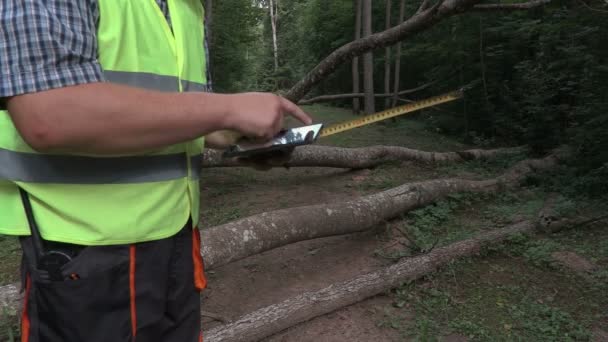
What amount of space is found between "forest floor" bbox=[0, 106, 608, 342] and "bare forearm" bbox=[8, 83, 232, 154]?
2386mm

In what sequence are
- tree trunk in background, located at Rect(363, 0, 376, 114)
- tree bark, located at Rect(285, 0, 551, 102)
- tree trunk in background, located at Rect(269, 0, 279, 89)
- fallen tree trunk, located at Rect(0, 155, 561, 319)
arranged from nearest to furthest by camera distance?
fallen tree trunk, located at Rect(0, 155, 561, 319) < tree bark, located at Rect(285, 0, 551, 102) < tree trunk in background, located at Rect(363, 0, 376, 114) < tree trunk in background, located at Rect(269, 0, 279, 89)

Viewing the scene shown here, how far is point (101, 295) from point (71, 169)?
33cm

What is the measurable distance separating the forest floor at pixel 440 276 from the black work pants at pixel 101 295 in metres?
1.99

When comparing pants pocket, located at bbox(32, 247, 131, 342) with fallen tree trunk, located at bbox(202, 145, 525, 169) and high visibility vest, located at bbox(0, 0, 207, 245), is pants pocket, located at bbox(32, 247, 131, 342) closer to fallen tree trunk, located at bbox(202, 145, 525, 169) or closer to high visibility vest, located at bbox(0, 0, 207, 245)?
high visibility vest, located at bbox(0, 0, 207, 245)

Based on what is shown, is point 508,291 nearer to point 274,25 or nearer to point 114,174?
point 114,174

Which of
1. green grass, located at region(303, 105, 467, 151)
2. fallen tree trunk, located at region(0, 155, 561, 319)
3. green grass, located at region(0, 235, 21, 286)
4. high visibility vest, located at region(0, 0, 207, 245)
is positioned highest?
high visibility vest, located at region(0, 0, 207, 245)

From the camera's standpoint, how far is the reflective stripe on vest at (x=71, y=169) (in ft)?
3.52

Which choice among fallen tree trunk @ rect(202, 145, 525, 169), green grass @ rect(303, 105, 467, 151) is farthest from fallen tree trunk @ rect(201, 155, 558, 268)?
green grass @ rect(303, 105, 467, 151)

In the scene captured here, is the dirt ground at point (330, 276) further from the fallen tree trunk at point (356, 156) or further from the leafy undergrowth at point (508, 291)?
the fallen tree trunk at point (356, 156)

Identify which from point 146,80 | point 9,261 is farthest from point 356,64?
point 146,80

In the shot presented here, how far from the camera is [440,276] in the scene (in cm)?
392

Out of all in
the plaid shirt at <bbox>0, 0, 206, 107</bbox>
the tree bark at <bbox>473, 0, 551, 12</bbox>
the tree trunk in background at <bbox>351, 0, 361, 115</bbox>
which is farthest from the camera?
the tree trunk in background at <bbox>351, 0, 361, 115</bbox>

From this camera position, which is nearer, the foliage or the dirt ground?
the dirt ground

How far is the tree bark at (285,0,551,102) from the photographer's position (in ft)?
14.1
